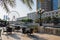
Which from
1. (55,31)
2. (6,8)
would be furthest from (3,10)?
(55,31)

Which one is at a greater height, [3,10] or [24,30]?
[3,10]

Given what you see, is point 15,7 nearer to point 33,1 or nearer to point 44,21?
point 33,1

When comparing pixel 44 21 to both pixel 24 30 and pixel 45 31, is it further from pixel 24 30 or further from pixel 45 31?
pixel 24 30

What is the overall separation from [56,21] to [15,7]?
23.8 m

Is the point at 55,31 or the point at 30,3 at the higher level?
the point at 30,3

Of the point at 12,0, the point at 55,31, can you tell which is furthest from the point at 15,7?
the point at 55,31

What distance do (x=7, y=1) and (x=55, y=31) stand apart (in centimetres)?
1313

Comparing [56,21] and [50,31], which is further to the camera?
[56,21]

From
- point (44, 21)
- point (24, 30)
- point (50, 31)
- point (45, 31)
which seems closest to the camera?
point (24, 30)

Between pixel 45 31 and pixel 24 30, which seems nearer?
pixel 24 30

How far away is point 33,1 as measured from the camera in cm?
501

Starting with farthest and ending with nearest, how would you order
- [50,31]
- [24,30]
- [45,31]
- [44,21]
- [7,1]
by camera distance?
[44,21] < [45,31] < [50,31] < [24,30] < [7,1]

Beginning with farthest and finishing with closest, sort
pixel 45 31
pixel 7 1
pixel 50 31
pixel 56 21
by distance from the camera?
pixel 56 21 → pixel 45 31 → pixel 50 31 → pixel 7 1

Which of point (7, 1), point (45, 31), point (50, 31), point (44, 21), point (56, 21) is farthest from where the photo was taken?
point (44, 21)
